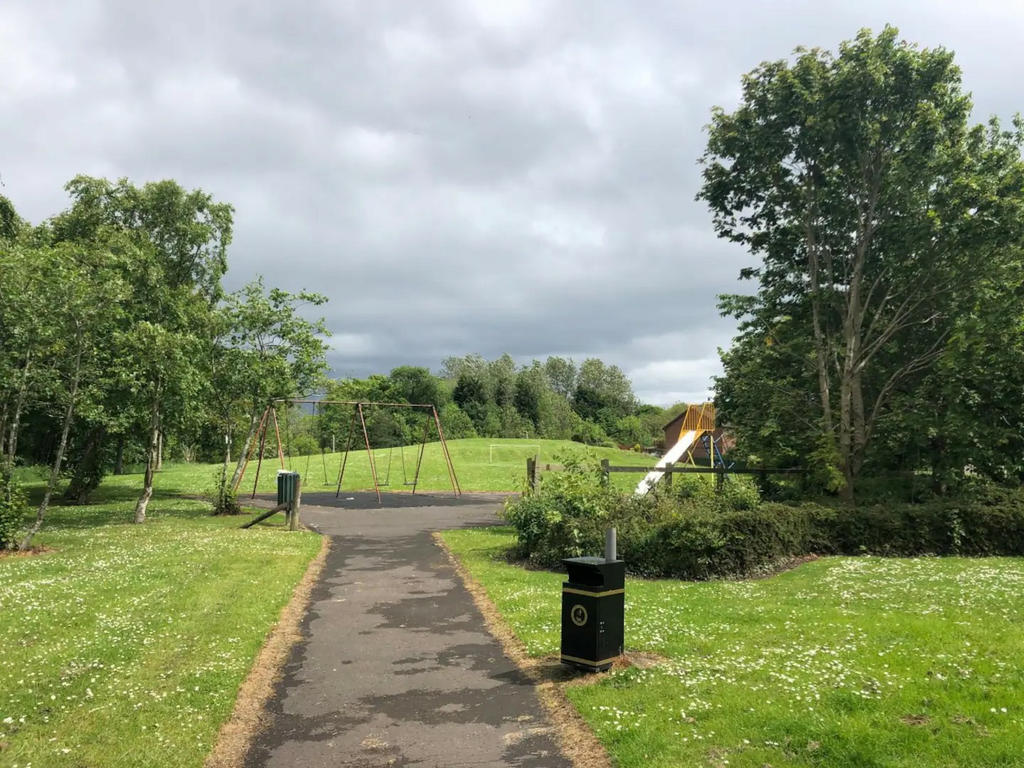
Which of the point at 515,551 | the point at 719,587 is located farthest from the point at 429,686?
the point at 515,551

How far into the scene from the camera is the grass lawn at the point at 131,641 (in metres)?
5.50

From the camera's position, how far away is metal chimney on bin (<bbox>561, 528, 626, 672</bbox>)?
7.00m

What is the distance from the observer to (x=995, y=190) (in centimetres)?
1739

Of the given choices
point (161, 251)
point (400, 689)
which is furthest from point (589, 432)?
point (400, 689)

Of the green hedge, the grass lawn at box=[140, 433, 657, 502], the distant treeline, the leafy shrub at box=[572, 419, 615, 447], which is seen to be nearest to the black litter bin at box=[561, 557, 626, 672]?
the green hedge

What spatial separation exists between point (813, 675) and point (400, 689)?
3928mm

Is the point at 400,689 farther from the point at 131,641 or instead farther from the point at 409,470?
the point at 409,470

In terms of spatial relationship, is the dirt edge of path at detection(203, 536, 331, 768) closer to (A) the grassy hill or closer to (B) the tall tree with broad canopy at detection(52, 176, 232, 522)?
(B) the tall tree with broad canopy at detection(52, 176, 232, 522)

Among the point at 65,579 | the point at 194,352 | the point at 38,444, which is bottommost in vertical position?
the point at 65,579

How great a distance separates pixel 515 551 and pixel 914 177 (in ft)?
46.5

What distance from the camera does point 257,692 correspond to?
6680 millimetres

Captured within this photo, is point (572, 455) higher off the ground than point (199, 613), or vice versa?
point (572, 455)

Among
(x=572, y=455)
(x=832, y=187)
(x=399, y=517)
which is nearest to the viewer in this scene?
(x=572, y=455)

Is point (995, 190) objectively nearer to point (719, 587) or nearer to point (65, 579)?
point (719, 587)
